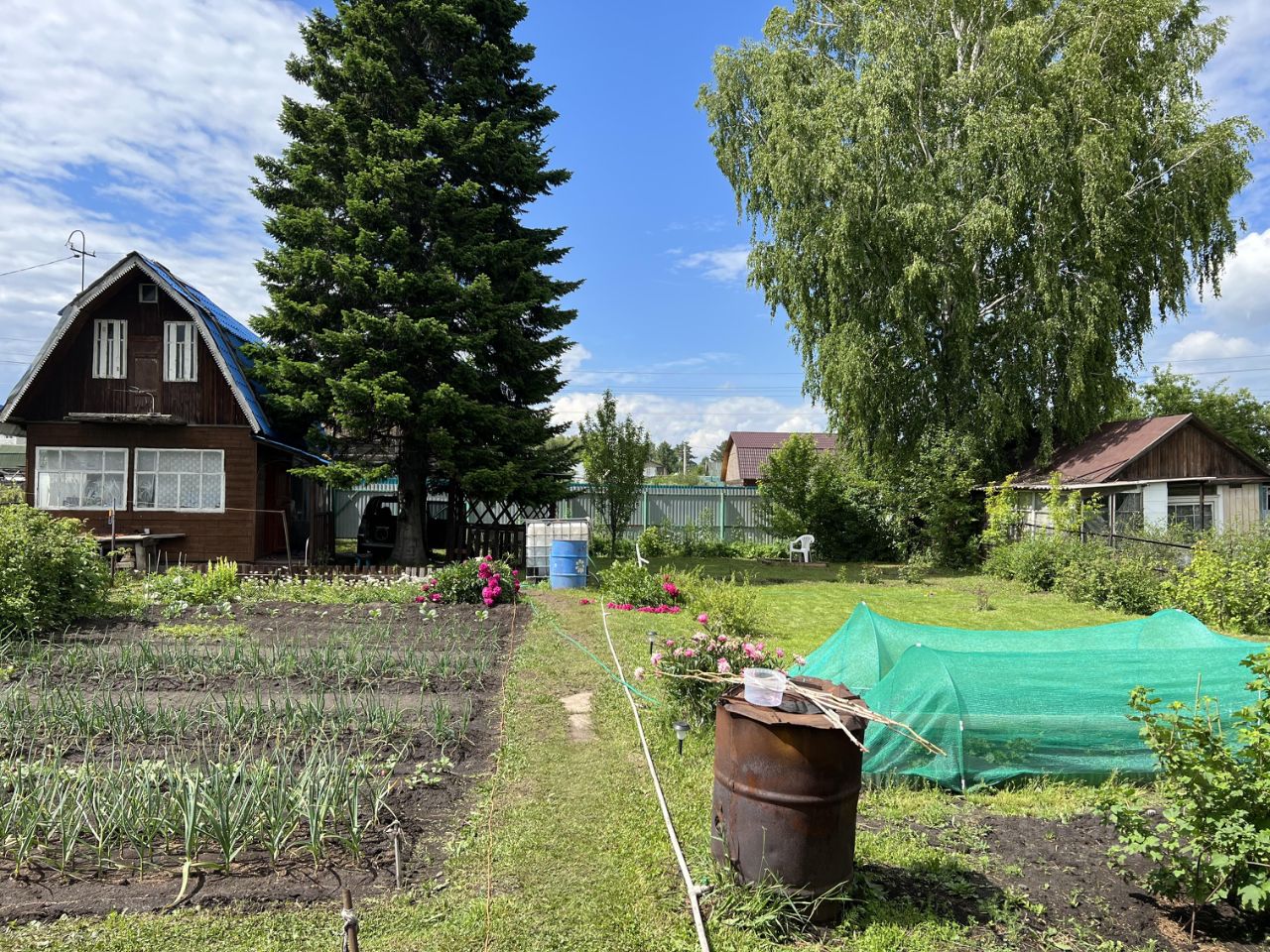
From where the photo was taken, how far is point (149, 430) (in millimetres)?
15258

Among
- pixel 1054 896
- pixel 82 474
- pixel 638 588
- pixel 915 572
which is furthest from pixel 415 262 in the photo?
pixel 1054 896

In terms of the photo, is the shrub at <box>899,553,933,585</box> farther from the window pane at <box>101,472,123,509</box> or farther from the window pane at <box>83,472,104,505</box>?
the window pane at <box>83,472,104,505</box>

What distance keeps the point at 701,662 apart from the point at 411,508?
11.5m

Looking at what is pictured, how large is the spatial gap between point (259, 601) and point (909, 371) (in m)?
16.9

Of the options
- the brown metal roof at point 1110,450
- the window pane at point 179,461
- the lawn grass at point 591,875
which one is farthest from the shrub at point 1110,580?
the window pane at point 179,461

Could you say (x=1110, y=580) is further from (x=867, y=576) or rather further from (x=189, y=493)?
(x=189, y=493)

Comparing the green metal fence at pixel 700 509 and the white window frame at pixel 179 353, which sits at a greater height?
the white window frame at pixel 179 353

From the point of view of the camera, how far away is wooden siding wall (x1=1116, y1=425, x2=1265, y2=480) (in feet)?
53.3

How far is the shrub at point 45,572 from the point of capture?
792cm

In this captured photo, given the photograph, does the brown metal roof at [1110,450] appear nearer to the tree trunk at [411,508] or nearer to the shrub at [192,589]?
the tree trunk at [411,508]

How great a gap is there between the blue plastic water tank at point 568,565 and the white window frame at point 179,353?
8.65 m

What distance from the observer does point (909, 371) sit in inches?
800

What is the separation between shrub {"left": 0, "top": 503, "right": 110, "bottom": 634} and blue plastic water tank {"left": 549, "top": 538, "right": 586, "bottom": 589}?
6666mm

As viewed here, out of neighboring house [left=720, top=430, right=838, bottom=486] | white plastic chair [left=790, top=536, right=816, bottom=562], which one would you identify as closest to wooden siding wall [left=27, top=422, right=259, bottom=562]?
white plastic chair [left=790, top=536, right=816, bottom=562]
